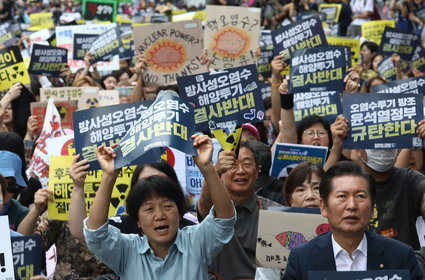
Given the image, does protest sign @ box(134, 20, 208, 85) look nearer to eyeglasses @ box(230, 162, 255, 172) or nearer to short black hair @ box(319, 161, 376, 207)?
eyeglasses @ box(230, 162, 255, 172)

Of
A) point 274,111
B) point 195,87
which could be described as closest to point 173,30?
point 274,111

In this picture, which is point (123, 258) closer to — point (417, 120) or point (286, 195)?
point (286, 195)

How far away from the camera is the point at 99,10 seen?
1811 centimetres

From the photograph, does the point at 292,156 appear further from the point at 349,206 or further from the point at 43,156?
the point at 349,206

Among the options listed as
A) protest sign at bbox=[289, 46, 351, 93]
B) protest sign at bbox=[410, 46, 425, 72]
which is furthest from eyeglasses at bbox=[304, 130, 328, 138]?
protest sign at bbox=[410, 46, 425, 72]

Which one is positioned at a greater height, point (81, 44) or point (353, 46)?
point (81, 44)

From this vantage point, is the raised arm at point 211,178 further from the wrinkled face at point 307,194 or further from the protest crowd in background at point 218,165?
the wrinkled face at point 307,194

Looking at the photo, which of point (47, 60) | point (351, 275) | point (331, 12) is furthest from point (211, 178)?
point (331, 12)

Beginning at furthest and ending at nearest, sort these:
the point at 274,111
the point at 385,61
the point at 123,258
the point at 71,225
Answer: the point at 385,61 → the point at 274,111 → the point at 71,225 → the point at 123,258

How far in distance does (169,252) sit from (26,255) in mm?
851

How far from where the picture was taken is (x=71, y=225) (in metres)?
5.34

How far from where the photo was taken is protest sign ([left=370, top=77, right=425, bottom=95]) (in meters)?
8.09

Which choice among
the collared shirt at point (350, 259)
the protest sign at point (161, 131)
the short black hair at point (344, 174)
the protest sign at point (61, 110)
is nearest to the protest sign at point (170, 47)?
the protest sign at point (61, 110)

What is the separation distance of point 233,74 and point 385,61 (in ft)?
20.1
